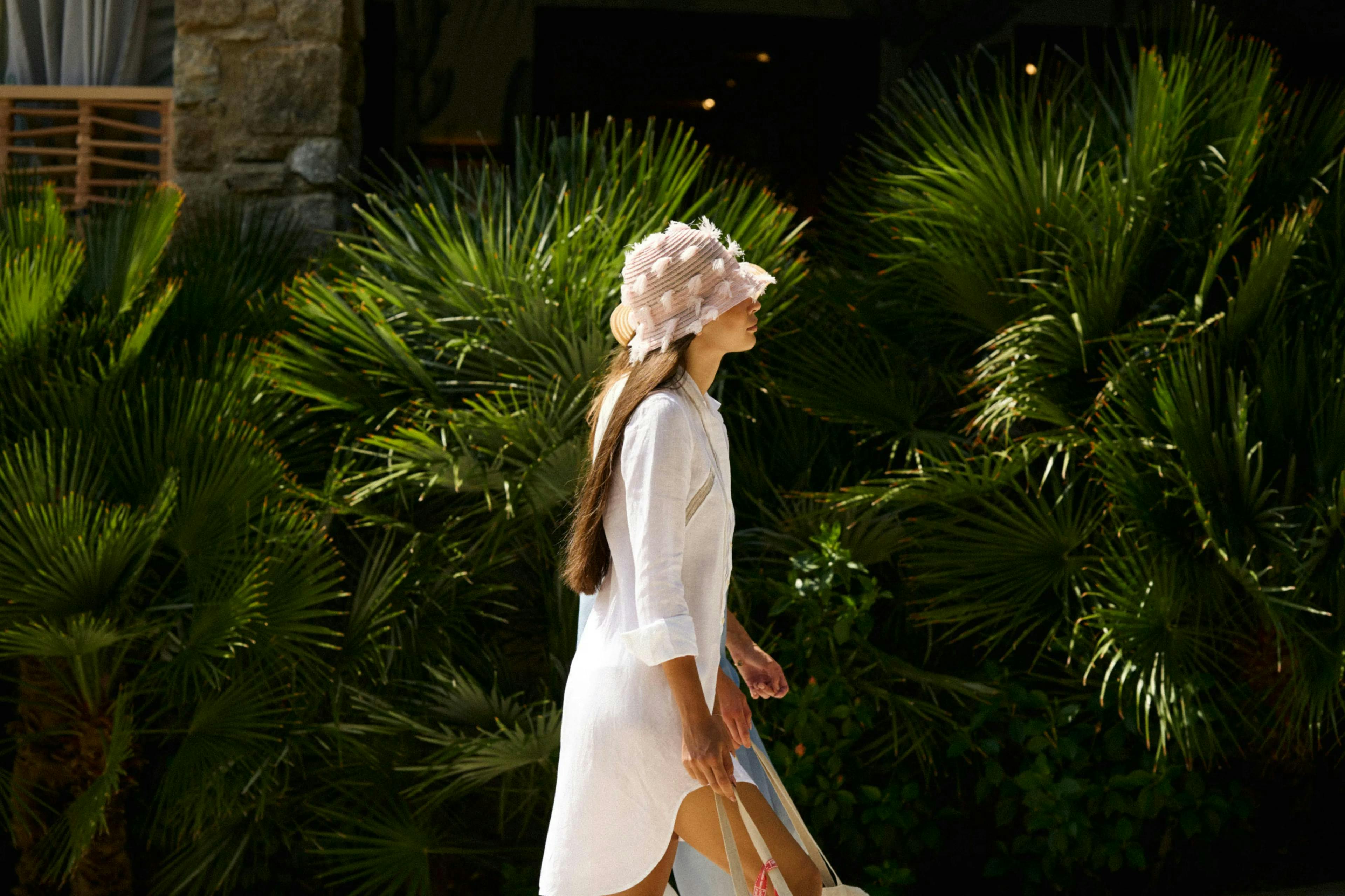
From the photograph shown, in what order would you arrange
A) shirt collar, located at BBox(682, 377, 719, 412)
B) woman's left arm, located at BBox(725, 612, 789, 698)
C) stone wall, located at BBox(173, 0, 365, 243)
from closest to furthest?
shirt collar, located at BBox(682, 377, 719, 412), woman's left arm, located at BBox(725, 612, 789, 698), stone wall, located at BBox(173, 0, 365, 243)

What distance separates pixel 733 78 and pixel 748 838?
26.9 ft

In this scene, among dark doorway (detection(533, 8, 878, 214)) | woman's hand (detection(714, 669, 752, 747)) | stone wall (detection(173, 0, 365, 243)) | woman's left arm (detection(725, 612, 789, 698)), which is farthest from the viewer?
dark doorway (detection(533, 8, 878, 214))

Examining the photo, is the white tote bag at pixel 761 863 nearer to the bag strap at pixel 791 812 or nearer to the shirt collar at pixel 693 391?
the bag strap at pixel 791 812

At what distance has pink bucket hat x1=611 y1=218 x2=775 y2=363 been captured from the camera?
7.39ft

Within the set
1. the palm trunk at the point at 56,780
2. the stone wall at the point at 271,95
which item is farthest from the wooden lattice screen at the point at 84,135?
the palm trunk at the point at 56,780

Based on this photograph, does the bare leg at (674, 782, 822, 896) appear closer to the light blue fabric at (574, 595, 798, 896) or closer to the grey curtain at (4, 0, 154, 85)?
the light blue fabric at (574, 595, 798, 896)

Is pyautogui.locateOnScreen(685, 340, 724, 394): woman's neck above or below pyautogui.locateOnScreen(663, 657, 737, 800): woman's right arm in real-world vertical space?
above

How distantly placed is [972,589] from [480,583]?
139 cm

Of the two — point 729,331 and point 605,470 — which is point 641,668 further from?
point 729,331

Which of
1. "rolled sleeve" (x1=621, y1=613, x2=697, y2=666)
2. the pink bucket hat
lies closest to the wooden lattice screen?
the pink bucket hat

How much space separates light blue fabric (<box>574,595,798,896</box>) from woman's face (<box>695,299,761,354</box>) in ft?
1.51

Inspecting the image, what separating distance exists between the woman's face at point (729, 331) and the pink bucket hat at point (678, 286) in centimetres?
2

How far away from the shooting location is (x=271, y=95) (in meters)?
5.81

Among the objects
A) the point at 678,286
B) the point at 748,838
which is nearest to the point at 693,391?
the point at 678,286
